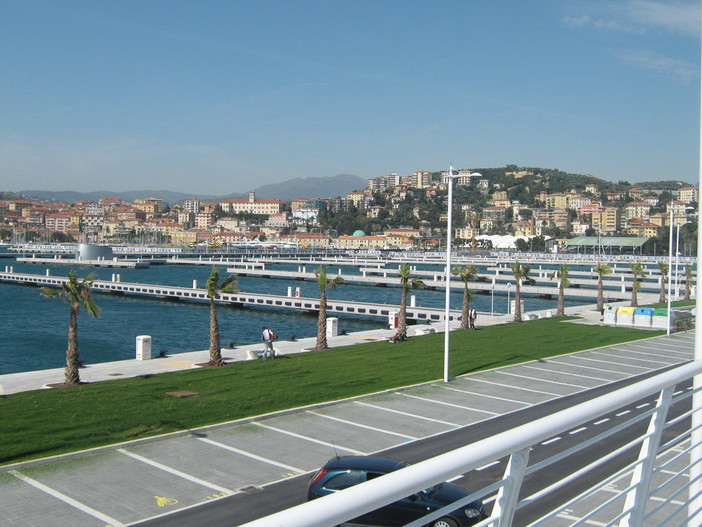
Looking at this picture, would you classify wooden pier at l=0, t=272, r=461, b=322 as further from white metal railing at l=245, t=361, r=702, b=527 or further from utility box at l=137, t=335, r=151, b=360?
white metal railing at l=245, t=361, r=702, b=527

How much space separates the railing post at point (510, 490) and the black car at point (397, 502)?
5.96 m

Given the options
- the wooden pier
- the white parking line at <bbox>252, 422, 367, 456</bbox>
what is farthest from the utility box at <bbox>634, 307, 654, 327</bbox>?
the white parking line at <bbox>252, 422, 367, 456</bbox>

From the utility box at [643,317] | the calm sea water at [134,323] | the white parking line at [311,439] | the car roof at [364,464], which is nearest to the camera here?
the car roof at [364,464]

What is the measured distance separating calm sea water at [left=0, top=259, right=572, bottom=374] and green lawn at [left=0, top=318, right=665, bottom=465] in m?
15.5

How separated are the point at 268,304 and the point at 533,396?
151 ft

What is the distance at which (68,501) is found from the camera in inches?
447

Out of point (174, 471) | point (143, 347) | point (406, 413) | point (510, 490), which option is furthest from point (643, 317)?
point (510, 490)

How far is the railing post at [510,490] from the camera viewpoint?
80.6 inches

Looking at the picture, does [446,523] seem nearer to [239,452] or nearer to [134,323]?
[239,452]

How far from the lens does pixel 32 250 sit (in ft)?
609

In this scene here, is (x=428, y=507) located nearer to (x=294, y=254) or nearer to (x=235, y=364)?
(x=235, y=364)

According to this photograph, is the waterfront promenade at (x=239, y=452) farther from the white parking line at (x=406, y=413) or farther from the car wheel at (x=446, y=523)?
the car wheel at (x=446, y=523)

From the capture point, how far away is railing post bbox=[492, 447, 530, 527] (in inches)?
80.6

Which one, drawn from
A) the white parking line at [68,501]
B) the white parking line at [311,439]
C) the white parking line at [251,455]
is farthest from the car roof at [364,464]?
the white parking line at [311,439]
